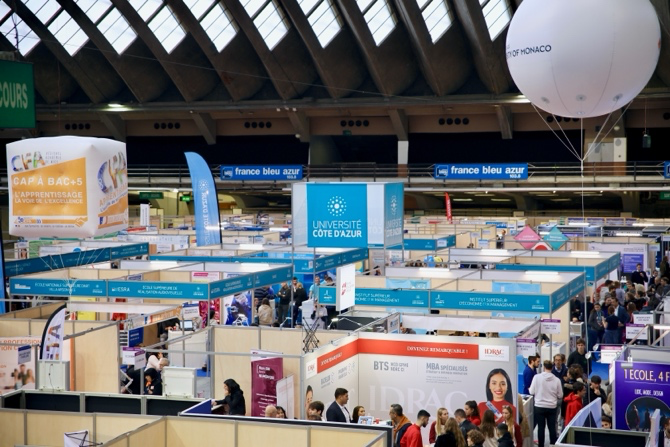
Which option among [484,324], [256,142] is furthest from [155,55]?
[484,324]

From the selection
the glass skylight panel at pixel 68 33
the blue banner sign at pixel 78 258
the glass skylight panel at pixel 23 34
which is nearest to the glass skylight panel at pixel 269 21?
the glass skylight panel at pixel 68 33

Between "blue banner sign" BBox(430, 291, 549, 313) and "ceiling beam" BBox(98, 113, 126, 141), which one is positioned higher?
"ceiling beam" BBox(98, 113, 126, 141)

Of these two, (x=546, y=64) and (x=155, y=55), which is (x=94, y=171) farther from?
(x=155, y=55)

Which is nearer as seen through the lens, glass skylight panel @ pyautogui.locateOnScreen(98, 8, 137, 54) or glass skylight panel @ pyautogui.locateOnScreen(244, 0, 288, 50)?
glass skylight panel @ pyautogui.locateOnScreen(244, 0, 288, 50)

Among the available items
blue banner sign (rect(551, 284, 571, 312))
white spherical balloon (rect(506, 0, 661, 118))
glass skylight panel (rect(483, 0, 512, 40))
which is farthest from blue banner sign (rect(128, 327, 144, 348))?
glass skylight panel (rect(483, 0, 512, 40))

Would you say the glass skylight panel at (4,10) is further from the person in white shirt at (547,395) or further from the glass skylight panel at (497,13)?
the person in white shirt at (547,395)

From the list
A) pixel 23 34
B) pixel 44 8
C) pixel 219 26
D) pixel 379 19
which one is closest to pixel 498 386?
pixel 379 19

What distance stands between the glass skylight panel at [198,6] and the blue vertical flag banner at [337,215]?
19.2 meters

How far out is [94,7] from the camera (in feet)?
104

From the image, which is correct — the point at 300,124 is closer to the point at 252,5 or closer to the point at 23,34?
the point at 252,5

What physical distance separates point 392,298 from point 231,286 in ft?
7.83

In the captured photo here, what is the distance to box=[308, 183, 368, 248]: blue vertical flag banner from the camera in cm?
1356

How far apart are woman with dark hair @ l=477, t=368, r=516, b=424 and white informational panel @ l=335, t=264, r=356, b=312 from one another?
2.50 meters

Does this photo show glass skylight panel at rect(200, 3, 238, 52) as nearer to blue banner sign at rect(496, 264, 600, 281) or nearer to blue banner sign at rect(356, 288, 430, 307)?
blue banner sign at rect(496, 264, 600, 281)
